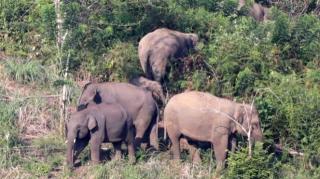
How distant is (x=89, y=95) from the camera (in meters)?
12.7

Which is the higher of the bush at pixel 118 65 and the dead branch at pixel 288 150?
the bush at pixel 118 65

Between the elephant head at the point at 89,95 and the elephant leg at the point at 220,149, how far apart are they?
1.60 meters

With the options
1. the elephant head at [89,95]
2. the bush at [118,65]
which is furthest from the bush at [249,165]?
the bush at [118,65]

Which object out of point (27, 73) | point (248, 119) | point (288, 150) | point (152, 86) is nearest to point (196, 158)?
point (248, 119)

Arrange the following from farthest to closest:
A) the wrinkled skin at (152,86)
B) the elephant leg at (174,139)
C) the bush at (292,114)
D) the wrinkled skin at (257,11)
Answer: the wrinkled skin at (257,11) → the wrinkled skin at (152,86) → the bush at (292,114) → the elephant leg at (174,139)

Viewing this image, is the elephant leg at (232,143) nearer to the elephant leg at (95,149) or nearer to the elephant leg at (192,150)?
the elephant leg at (192,150)

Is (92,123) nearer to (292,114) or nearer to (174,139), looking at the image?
(174,139)

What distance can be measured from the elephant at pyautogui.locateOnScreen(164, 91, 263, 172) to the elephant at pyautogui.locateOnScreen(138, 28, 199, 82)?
170 centimetres

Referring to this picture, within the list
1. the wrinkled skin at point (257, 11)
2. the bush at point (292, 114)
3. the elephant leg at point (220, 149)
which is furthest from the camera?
the wrinkled skin at point (257, 11)

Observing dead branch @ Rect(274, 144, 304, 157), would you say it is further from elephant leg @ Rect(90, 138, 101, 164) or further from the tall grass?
the tall grass

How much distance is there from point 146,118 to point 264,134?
146cm

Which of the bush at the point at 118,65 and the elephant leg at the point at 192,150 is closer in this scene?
the elephant leg at the point at 192,150

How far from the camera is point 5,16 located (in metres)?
15.0

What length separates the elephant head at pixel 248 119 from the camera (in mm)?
12227
